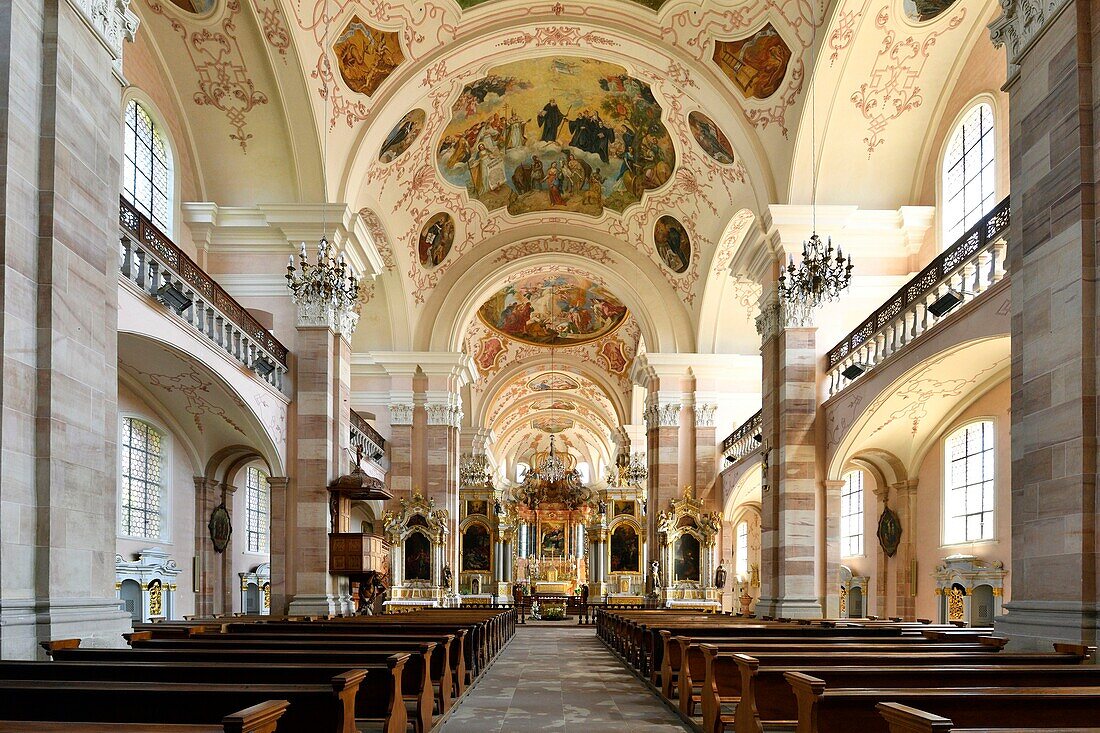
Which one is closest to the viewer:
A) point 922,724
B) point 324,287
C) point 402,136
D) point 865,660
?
point 922,724

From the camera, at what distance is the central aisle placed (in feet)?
28.5

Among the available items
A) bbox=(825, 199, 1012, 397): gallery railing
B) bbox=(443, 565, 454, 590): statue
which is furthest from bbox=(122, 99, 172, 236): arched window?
bbox=(443, 565, 454, 590): statue

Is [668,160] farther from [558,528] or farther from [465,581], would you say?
[558,528]

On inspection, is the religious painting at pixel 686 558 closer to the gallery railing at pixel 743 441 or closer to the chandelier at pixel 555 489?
the gallery railing at pixel 743 441

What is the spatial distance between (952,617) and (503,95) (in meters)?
13.5

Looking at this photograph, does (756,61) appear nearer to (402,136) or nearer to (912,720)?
(402,136)

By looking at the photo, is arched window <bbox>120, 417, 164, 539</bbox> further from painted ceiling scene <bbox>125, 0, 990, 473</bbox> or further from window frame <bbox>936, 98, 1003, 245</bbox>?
window frame <bbox>936, 98, 1003, 245</bbox>

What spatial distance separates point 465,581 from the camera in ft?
108

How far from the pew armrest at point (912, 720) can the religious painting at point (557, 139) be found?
57.1ft

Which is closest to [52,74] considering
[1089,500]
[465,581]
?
[1089,500]

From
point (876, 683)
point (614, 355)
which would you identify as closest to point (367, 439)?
point (614, 355)

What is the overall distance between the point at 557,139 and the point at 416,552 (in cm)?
1114

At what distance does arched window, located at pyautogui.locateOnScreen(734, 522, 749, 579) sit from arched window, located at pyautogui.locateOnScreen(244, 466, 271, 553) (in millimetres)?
16053

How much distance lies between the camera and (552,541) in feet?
160
